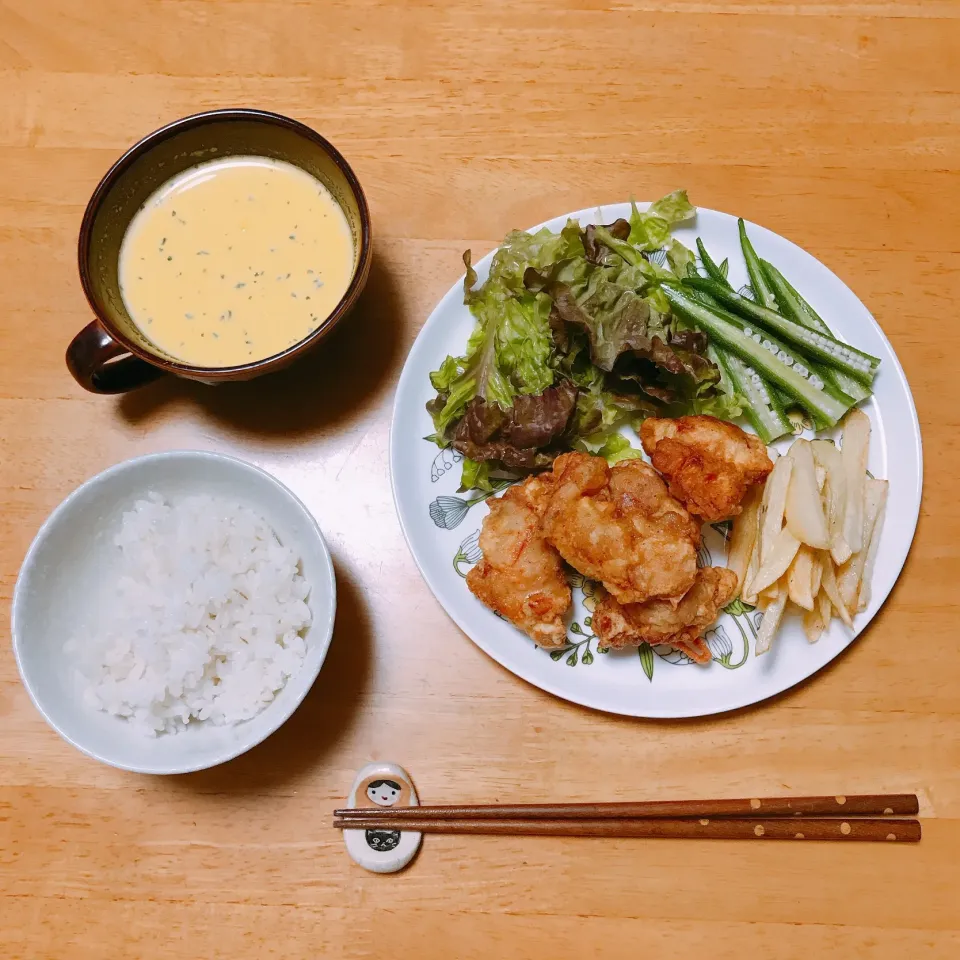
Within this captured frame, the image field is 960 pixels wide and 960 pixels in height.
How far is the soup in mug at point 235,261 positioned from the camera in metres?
2.12

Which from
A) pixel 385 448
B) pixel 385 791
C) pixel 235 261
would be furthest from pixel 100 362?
pixel 385 791

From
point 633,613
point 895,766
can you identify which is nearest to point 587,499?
point 633,613

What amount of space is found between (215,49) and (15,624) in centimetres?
187

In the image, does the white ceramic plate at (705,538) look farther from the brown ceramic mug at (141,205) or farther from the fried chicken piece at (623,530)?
the brown ceramic mug at (141,205)

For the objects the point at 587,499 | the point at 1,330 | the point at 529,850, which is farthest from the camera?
the point at 1,330

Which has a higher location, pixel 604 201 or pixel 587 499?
pixel 604 201

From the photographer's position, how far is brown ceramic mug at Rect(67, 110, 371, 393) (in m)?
1.99

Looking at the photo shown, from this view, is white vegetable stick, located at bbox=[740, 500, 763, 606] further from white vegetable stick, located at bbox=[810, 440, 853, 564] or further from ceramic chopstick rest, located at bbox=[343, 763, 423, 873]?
ceramic chopstick rest, located at bbox=[343, 763, 423, 873]

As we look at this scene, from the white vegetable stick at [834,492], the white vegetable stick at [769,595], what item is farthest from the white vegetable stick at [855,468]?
the white vegetable stick at [769,595]

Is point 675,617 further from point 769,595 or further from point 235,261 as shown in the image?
point 235,261

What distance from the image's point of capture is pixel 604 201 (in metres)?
2.55

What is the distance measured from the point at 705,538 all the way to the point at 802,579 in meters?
0.29

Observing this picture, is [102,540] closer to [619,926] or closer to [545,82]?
[619,926]

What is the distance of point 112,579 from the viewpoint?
218 centimetres
